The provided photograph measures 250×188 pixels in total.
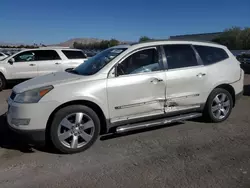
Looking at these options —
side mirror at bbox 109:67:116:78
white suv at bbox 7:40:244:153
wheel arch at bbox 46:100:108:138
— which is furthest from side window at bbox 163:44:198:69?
wheel arch at bbox 46:100:108:138

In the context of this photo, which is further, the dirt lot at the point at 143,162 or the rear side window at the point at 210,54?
the rear side window at the point at 210,54

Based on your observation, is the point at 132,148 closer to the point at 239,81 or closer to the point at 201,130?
the point at 201,130

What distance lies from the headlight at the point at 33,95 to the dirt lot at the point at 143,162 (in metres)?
0.85

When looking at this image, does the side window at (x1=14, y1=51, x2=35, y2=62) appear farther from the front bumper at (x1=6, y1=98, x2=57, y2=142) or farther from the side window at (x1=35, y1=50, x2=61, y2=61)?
the front bumper at (x1=6, y1=98, x2=57, y2=142)

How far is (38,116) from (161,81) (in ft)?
6.89

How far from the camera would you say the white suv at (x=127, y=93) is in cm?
398

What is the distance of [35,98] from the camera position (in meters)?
3.94

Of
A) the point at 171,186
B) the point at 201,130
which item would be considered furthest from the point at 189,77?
the point at 171,186

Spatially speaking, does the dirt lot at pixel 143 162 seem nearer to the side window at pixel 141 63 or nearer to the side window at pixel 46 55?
the side window at pixel 141 63

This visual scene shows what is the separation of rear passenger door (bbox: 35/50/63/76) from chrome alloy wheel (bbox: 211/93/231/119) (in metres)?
7.45

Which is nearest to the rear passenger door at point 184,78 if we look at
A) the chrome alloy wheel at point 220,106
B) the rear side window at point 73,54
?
the chrome alloy wheel at point 220,106

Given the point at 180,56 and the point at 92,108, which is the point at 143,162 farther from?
the point at 180,56

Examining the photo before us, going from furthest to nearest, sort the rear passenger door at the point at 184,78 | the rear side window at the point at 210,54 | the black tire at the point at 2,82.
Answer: the black tire at the point at 2,82, the rear side window at the point at 210,54, the rear passenger door at the point at 184,78

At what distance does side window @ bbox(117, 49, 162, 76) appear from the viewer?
450cm
